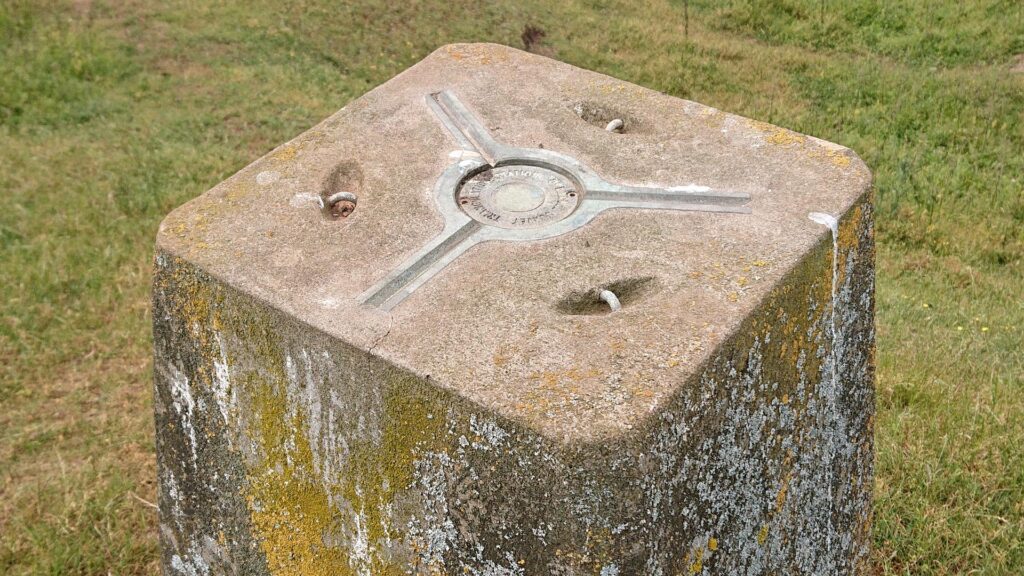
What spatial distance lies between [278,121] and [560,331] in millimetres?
5529

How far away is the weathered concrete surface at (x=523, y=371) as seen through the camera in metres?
2.60

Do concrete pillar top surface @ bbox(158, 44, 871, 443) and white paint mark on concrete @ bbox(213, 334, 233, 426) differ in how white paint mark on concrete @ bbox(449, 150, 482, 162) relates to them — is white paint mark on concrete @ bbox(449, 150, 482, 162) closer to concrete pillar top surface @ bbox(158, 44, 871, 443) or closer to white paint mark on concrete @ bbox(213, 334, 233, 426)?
concrete pillar top surface @ bbox(158, 44, 871, 443)

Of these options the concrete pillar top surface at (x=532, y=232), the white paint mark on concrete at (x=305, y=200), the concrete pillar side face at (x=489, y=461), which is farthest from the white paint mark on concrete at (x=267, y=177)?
the concrete pillar side face at (x=489, y=461)

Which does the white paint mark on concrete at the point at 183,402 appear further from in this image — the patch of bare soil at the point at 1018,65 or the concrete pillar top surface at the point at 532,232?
the patch of bare soil at the point at 1018,65

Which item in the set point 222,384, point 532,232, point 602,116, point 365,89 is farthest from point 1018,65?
point 222,384

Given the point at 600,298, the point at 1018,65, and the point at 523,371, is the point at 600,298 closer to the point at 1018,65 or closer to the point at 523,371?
the point at 523,371

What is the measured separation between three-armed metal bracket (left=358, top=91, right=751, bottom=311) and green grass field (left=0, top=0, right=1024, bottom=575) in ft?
6.04

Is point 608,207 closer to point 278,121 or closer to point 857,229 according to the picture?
point 857,229

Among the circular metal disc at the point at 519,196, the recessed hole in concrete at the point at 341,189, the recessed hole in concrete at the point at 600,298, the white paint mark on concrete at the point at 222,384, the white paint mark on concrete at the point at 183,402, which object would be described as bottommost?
the white paint mark on concrete at the point at 183,402

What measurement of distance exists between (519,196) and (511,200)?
0.12ft

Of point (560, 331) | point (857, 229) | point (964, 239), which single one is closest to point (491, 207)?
point (560, 331)

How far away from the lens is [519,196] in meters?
3.50

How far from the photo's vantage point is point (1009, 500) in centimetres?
434

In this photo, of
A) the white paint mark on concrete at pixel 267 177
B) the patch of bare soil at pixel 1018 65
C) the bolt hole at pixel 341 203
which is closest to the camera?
the bolt hole at pixel 341 203
